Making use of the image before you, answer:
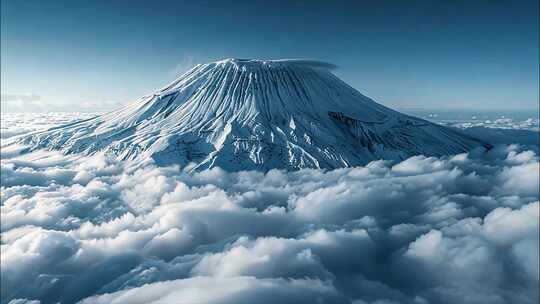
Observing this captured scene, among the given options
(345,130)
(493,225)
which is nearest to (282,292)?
(493,225)

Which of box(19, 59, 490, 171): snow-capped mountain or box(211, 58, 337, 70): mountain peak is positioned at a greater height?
box(211, 58, 337, 70): mountain peak

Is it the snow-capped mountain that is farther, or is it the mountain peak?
the mountain peak

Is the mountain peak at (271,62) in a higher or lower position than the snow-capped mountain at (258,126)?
higher

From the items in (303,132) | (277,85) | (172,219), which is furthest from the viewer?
(277,85)

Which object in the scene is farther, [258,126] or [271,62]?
[271,62]

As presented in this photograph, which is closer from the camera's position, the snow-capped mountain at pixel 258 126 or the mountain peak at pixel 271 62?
the snow-capped mountain at pixel 258 126

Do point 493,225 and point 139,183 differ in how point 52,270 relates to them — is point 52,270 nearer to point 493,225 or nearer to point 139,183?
point 139,183

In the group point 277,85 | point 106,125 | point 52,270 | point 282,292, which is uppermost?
point 277,85

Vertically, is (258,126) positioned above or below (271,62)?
below
